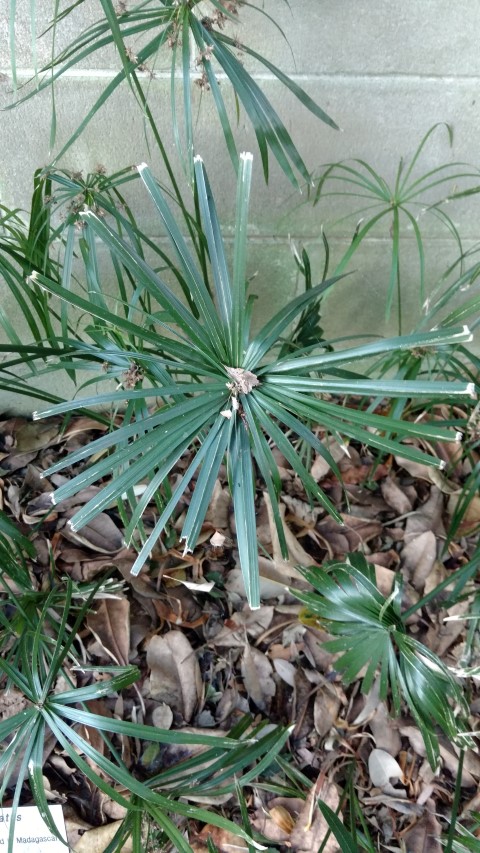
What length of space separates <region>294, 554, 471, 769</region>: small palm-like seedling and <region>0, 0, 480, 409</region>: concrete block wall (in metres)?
0.67

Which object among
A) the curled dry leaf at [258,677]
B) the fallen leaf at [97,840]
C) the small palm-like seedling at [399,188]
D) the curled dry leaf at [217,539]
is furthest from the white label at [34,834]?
the small palm-like seedling at [399,188]

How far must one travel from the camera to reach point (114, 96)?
0.95 metres

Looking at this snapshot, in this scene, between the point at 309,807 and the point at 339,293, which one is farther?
the point at 339,293

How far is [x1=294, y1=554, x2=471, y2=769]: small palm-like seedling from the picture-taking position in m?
0.73

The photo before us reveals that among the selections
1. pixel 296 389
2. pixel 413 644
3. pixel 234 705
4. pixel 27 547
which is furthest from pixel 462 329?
pixel 234 705

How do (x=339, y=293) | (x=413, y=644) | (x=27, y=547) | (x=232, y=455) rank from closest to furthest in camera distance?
1. (x=232, y=455)
2. (x=413, y=644)
3. (x=27, y=547)
4. (x=339, y=293)

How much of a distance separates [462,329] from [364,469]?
80 cm

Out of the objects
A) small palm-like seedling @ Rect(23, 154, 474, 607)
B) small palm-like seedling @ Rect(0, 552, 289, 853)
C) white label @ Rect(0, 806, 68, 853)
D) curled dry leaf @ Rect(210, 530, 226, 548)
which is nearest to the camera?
small palm-like seedling @ Rect(23, 154, 474, 607)

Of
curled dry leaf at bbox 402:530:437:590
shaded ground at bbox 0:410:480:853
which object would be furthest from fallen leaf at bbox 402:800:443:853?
curled dry leaf at bbox 402:530:437:590

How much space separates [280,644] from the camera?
108 cm

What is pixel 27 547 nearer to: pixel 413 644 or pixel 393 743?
pixel 413 644

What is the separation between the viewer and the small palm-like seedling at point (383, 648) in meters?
0.73

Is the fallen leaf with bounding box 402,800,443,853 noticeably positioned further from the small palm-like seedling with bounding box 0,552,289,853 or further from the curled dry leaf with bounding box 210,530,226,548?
the curled dry leaf with bounding box 210,530,226,548

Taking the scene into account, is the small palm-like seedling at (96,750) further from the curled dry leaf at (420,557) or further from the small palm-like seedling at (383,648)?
the curled dry leaf at (420,557)
